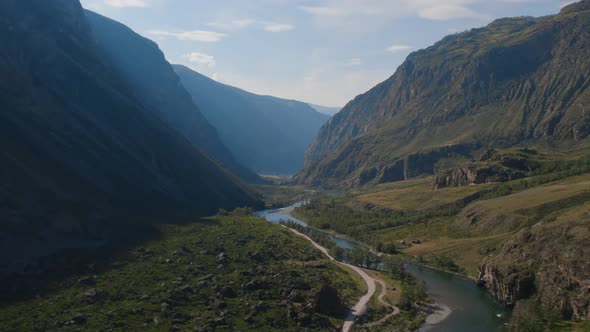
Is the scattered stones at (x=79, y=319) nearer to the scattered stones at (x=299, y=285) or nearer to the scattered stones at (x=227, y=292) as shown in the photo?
the scattered stones at (x=227, y=292)

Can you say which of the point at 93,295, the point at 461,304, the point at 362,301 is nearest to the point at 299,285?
the point at 362,301

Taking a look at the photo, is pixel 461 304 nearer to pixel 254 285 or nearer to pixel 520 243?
pixel 520 243

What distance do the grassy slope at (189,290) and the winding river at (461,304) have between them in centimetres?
2059

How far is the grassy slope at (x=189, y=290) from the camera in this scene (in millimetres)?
85188

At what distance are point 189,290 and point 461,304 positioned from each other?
62522 millimetres

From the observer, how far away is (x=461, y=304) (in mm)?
113188

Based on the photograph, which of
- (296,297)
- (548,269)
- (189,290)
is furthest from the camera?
(548,269)

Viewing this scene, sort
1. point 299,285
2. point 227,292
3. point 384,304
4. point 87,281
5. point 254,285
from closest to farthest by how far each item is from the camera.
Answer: point 227,292 → point 87,281 → point 254,285 → point 384,304 → point 299,285

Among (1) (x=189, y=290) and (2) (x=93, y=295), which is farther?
(1) (x=189, y=290)

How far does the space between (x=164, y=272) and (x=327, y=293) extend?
1596 inches

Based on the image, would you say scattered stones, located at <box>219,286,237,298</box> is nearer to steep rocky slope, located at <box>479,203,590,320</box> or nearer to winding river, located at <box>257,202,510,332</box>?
winding river, located at <box>257,202,510,332</box>

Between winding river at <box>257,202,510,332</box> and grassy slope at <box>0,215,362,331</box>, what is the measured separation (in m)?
20.6

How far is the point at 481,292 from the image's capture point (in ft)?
404

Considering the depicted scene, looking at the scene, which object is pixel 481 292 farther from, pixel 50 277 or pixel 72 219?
pixel 72 219
